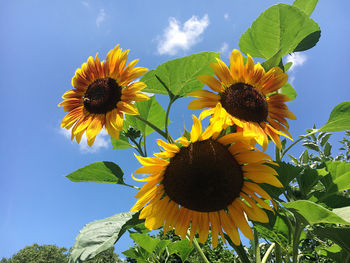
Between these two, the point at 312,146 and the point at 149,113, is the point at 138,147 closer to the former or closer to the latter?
the point at 149,113

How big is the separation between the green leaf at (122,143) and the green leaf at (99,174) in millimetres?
293

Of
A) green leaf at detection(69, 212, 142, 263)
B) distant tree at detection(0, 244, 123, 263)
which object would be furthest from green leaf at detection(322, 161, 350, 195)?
distant tree at detection(0, 244, 123, 263)

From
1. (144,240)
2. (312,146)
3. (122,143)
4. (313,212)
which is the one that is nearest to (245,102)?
(313,212)

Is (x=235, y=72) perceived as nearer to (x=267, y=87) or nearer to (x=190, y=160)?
(x=267, y=87)

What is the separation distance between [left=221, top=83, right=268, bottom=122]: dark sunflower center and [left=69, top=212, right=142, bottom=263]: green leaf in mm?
555

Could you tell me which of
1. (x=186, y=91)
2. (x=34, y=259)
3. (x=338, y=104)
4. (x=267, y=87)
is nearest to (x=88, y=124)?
(x=186, y=91)

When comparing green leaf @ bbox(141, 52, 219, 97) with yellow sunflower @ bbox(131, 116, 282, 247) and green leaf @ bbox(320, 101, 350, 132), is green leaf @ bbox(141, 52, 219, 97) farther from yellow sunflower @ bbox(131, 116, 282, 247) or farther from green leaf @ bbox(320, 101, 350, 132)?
green leaf @ bbox(320, 101, 350, 132)

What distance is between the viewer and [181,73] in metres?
1.26

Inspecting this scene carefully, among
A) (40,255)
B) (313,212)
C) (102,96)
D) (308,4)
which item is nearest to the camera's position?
(313,212)

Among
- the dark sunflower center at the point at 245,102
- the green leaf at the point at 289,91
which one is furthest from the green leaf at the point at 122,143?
the green leaf at the point at 289,91

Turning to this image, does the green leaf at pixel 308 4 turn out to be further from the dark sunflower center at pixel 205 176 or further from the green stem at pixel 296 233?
the green stem at pixel 296 233

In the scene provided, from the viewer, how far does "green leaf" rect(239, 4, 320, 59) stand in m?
1.18

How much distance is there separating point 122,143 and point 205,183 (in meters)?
0.89

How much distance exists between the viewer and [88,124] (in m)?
1.24
